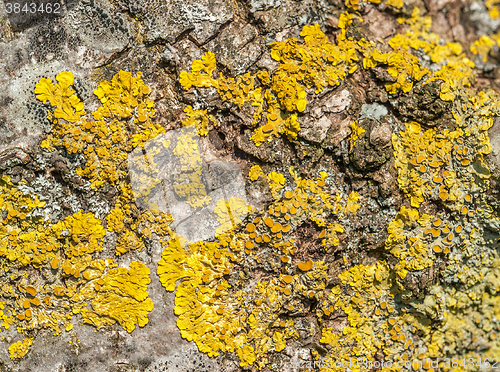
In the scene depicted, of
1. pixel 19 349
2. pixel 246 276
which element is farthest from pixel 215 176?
pixel 19 349

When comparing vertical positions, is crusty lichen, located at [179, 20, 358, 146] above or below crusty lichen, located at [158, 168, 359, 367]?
above

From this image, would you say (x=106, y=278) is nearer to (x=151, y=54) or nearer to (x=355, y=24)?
(x=151, y=54)

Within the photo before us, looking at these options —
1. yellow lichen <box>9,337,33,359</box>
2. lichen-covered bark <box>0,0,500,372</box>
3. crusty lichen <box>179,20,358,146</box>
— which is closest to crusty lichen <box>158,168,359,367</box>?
lichen-covered bark <box>0,0,500,372</box>

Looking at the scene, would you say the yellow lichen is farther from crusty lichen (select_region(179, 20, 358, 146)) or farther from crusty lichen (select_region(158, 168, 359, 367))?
crusty lichen (select_region(179, 20, 358, 146))

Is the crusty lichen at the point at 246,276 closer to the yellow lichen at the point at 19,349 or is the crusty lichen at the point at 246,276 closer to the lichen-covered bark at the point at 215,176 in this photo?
the lichen-covered bark at the point at 215,176

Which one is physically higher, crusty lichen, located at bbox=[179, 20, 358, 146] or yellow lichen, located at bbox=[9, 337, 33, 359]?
crusty lichen, located at bbox=[179, 20, 358, 146]

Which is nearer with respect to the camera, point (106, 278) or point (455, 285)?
Answer: point (106, 278)

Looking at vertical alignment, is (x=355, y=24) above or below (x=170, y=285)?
above

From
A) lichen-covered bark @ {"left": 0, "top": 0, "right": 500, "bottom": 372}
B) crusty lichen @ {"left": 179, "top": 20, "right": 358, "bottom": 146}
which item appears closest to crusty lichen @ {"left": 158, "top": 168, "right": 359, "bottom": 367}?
lichen-covered bark @ {"left": 0, "top": 0, "right": 500, "bottom": 372}

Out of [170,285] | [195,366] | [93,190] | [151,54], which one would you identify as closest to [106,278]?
[170,285]
